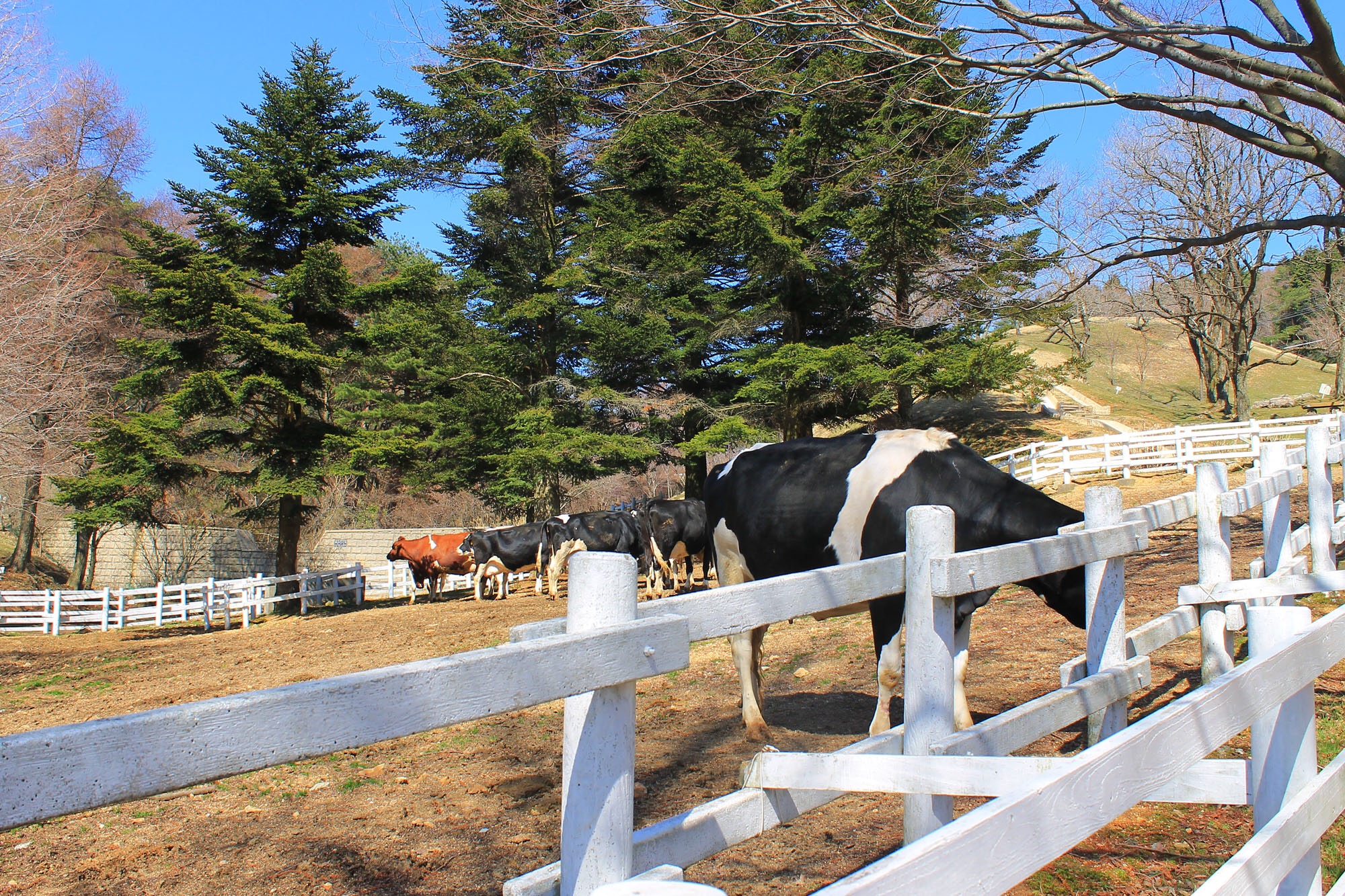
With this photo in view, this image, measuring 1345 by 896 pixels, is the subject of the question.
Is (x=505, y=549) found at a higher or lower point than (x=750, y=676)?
higher

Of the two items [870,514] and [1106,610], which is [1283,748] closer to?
[1106,610]

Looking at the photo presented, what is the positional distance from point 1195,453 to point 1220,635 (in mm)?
20048

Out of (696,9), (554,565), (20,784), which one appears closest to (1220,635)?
(20,784)

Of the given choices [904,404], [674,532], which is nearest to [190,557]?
[674,532]

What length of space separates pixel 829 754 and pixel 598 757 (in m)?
0.82

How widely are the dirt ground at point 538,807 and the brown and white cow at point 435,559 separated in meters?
12.4

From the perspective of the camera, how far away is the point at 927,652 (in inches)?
113

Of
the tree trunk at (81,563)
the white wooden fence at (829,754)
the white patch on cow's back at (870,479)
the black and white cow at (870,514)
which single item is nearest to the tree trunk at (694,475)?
the tree trunk at (81,563)

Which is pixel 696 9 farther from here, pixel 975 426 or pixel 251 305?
pixel 975 426

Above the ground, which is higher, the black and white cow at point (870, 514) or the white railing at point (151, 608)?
the black and white cow at point (870, 514)

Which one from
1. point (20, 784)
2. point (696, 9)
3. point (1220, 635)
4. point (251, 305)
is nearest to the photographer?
point (20, 784)

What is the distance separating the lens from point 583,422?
84.3 ft

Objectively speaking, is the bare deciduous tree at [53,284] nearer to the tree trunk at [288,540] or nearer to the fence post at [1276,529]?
the tree trunk at [288,540]

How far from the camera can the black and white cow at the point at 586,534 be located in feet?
65.2
